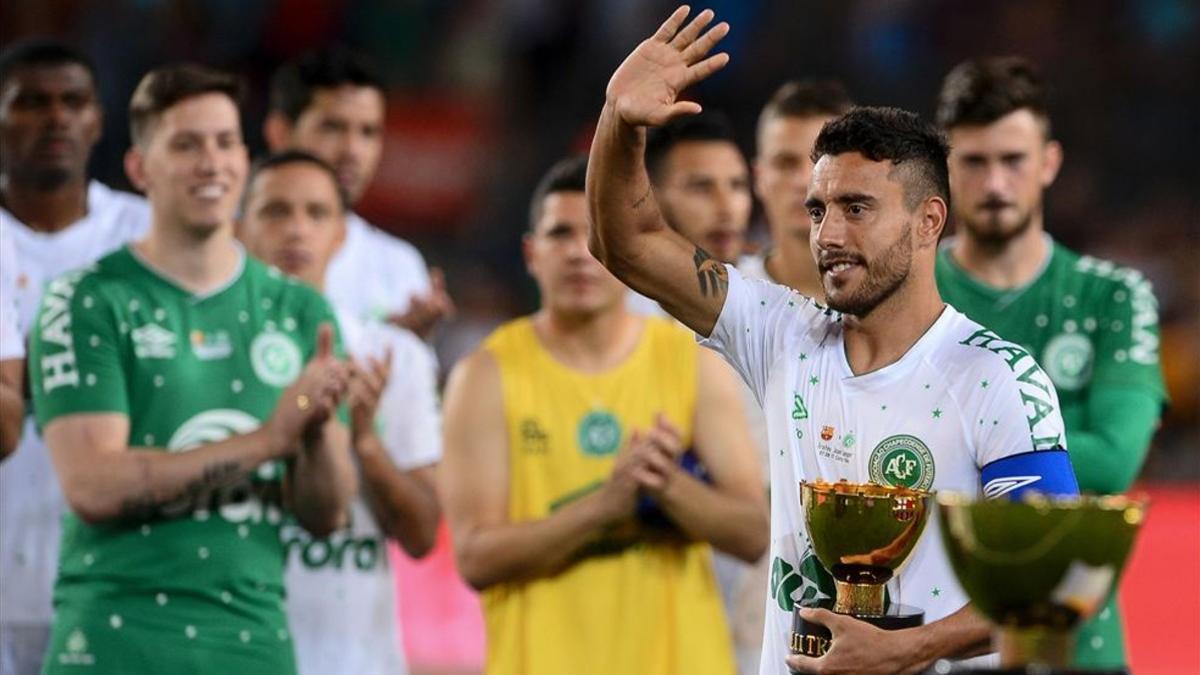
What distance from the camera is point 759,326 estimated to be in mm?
4457

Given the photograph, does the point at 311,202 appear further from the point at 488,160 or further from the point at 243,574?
the point at 488,160

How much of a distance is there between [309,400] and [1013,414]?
79.0 inches

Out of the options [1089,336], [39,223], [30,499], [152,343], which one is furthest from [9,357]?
[1089,336]

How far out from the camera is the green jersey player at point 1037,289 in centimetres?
591

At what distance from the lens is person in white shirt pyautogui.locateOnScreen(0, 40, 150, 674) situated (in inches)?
244

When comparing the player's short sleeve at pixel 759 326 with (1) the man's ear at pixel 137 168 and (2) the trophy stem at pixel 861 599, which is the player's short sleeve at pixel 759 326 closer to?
(2) the trophy stem at pixel 861 599

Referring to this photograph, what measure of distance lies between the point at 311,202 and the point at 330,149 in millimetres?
967

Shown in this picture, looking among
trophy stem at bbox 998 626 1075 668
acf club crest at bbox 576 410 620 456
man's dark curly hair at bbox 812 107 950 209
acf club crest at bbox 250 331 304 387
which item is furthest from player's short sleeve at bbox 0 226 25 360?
trophy stem at bbox 998 626 1075 668

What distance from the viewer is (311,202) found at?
269 inches

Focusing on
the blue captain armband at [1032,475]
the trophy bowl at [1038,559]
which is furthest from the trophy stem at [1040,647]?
the blue captain armband at [1032,475]

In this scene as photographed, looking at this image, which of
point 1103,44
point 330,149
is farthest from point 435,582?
point 1103,44

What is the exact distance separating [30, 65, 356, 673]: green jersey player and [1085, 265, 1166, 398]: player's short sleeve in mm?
2211

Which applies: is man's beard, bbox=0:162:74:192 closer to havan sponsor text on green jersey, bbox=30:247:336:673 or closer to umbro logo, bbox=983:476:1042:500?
havan sponsor text on green jersey, bbox=30:247:336:673

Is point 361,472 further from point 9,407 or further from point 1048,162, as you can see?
point 1048,162
